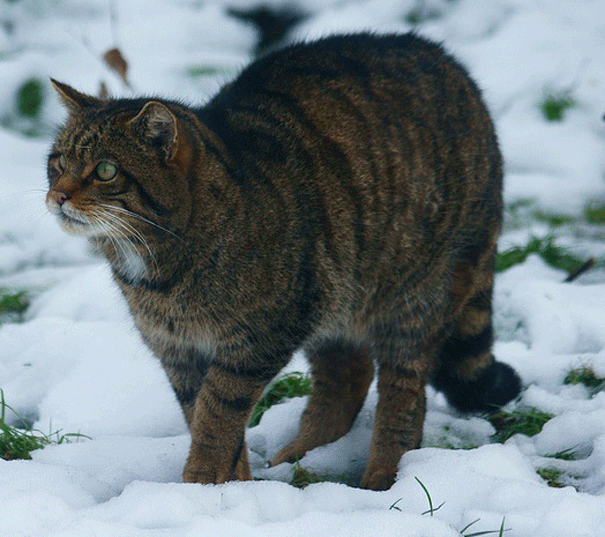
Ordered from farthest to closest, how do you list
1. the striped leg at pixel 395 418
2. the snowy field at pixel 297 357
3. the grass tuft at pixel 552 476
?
the striped leg at pixel 395 418 → the grass tuft at pixel 552 476 → the snowy field at pixel 297 357

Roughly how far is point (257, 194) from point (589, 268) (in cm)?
217

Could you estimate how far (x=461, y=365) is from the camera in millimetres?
3332

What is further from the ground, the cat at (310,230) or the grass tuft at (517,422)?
the cat at (310,230)

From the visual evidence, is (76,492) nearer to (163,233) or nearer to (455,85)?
(163,233)

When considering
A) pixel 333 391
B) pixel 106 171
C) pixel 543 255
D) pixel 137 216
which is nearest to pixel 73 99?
pixel 106 171

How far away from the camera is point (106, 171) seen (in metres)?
2.57

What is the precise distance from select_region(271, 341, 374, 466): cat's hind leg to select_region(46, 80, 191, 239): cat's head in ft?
3.03

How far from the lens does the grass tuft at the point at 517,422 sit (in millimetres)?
3238

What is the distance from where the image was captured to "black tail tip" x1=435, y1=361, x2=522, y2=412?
3322 mm

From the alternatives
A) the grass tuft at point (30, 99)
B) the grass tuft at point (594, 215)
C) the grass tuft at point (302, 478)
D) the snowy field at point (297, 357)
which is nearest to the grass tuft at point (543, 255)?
the snowy field at point (297, 357)

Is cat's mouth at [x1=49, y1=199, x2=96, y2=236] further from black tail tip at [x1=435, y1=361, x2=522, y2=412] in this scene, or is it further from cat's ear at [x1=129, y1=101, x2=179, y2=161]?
black tail tip at [x1=435, y1=361, x2=522, y2=412]

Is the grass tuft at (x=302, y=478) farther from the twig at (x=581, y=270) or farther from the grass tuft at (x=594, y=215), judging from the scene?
the grass tuft at (x=594, y=215)

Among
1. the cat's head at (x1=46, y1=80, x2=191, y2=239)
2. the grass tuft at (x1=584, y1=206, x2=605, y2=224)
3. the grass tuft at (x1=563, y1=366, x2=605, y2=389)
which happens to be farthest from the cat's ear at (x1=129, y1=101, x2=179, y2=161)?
the grass tuft at (x1=584, y1=206, x2=605, y2=224)

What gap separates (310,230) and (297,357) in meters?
1.27
